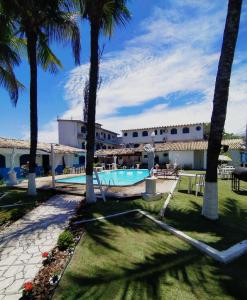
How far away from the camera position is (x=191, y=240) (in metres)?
6.96

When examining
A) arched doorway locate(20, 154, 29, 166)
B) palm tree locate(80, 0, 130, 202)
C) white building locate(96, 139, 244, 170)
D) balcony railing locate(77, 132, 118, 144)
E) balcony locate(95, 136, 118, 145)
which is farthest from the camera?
balcony locate(95, 136, 118, 145)

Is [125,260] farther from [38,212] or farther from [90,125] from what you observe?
[90,125]

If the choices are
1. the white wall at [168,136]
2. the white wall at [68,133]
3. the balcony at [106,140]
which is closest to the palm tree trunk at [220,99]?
the white wall at [68,133]

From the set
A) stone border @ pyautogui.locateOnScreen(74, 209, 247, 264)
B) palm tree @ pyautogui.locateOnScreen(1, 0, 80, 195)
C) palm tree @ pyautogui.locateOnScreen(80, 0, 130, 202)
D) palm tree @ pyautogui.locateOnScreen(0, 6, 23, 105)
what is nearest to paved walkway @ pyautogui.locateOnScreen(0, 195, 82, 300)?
palm tree @ pyautogui.locateOnScreen(80, 0, 130, 202)

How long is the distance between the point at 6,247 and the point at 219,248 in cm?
568

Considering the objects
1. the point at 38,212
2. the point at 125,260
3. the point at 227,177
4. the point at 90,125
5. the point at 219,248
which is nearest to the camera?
the point at 125,260

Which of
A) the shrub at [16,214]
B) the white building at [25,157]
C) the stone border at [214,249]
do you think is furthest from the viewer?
the white building at [25,157]

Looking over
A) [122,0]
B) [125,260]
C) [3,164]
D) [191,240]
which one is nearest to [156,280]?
[125,260]

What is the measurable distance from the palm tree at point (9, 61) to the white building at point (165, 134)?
31.3 metres

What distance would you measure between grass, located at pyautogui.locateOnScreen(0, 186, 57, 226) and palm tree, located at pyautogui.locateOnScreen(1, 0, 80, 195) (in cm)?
62

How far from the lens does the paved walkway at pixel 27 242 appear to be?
5.38 m

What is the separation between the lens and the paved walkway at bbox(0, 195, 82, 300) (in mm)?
5379

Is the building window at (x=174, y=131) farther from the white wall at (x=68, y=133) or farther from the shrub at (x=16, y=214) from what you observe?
the shrub at (x=16, y=214)

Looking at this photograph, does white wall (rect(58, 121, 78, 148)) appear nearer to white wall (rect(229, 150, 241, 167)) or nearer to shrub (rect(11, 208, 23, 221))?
white wall (rect(229, 150, 241, 167))
